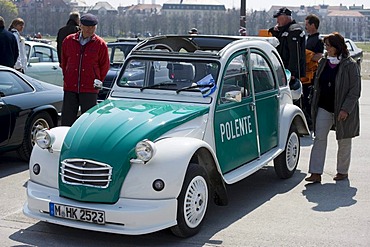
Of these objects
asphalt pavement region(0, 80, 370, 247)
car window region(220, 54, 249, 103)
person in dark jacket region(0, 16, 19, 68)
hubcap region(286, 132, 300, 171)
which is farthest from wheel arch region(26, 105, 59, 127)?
hubcap region(286, 132, 300, 171)

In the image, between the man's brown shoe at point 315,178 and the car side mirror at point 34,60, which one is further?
the car side mirror at point 34,60

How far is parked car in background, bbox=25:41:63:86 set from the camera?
51.4ft

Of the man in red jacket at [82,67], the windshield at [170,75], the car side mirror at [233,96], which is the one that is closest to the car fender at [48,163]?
the windshield at [170,75]

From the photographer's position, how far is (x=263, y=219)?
6680 mm

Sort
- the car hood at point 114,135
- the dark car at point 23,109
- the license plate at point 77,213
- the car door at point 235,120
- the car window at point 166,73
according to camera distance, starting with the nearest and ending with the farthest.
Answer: the license plate at point 77,213
the car hood at point 114,135
the car door at point 235,120
the car window at point 166,73
the dark car at point 23,109

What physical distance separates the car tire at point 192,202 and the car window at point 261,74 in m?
1.96

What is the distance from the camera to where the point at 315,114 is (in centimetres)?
827

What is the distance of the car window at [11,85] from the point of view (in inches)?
354

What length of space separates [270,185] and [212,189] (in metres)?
1.73

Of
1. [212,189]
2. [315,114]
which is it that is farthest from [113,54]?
[212,189]

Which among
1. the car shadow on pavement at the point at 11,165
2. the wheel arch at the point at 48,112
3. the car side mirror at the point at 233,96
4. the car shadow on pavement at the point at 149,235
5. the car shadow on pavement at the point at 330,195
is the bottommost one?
the car shadow on pavement at the point at 330,195

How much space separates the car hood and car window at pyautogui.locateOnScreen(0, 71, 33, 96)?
2791mm

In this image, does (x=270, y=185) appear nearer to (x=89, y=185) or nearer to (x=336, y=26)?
(x=89, y=185)

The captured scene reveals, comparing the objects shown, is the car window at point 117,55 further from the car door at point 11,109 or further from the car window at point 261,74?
the car window at point 261,74
